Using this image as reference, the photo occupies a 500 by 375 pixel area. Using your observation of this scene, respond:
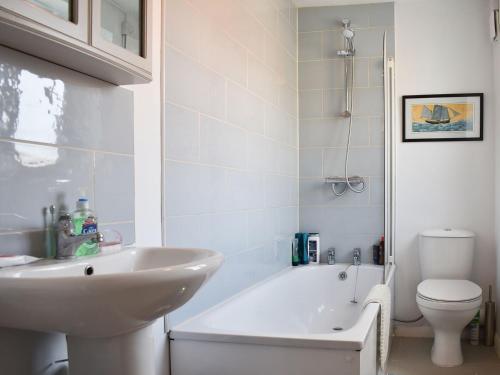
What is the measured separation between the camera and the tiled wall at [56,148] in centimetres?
118

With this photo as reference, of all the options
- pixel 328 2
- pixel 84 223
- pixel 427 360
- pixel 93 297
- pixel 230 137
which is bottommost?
pixel 427 360

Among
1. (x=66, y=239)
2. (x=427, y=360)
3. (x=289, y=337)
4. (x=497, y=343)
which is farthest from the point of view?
(x=497, y=343)

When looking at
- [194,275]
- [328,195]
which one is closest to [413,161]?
[328,195]

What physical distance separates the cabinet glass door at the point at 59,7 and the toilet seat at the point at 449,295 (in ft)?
8.92

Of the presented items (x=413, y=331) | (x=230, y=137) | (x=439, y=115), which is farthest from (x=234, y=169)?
(x=413, y=331)

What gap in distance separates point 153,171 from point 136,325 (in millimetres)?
826

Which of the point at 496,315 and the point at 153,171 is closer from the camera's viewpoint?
the point at 153,171

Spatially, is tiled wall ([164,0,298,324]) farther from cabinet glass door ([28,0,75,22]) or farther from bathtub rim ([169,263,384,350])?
cabinet glass door ([28,0,75,22])

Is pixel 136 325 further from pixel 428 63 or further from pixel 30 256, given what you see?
pixel 428 63

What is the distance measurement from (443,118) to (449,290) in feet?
4.20

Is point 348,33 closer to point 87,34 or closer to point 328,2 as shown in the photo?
point 328,2

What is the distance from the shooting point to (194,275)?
1.05 m

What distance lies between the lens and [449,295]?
313cm

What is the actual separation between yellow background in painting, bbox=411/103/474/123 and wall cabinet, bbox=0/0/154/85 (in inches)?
108
